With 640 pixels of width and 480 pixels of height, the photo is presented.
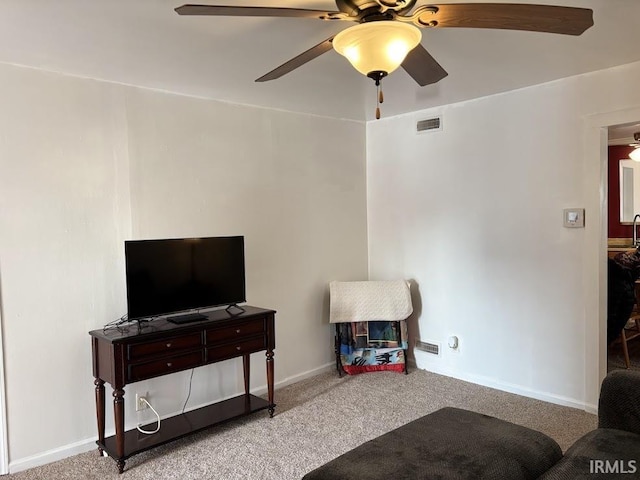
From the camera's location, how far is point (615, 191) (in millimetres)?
6090

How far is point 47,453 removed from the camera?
284cm

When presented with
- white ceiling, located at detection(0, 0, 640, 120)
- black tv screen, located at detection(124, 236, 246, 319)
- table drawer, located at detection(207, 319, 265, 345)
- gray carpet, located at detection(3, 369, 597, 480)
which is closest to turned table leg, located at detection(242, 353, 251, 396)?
gray carpet, located at detection(3, 369, 597, 480)

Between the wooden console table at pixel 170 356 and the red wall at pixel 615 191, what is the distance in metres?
4.90

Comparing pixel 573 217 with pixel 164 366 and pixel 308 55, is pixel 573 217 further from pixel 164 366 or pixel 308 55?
pixel 164 366

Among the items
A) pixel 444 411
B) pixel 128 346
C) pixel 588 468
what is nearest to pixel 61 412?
pixel 128 346

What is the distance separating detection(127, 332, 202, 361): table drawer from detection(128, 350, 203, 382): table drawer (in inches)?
1.6

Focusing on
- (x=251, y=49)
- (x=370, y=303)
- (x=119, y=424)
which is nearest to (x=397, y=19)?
(x=251, y=49)

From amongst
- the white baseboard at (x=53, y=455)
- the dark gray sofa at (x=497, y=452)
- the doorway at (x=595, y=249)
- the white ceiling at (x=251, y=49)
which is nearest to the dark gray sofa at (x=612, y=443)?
the dark gray sofa at (x=497, y=452)

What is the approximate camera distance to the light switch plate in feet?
10.9

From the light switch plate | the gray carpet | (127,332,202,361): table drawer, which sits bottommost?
the gray carpet

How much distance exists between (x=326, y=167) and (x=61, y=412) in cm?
271

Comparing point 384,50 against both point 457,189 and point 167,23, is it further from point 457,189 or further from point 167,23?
point 457,189

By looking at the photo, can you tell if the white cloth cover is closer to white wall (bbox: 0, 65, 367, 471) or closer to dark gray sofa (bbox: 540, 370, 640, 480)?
white wall (bbox: 0, 65, 367, 471)

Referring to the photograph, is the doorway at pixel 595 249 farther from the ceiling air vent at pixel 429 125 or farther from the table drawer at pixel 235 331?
the table drawer at pixel 235 331
